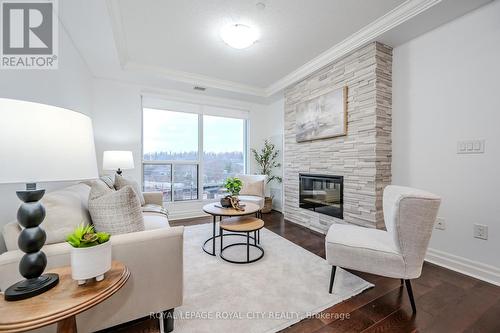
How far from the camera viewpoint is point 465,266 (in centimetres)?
196

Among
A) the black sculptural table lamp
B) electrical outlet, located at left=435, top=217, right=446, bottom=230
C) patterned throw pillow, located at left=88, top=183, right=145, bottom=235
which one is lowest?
electrical outlet, located at left=435, top=217, right=446, bottom=230

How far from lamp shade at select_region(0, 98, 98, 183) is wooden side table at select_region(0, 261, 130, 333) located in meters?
0.46

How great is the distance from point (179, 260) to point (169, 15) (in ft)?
7.86

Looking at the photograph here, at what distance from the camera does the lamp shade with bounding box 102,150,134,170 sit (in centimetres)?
300

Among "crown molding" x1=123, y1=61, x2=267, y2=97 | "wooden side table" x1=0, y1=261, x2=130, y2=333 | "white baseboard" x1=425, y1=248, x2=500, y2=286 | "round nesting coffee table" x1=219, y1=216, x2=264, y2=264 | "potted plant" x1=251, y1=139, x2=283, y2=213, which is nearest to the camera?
"wooden side table" x1=0, y1=261, x2=130, y2=333

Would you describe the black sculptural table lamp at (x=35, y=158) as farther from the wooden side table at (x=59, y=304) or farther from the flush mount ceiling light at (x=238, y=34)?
the flush mount ceiling light at (x=238, y=34)

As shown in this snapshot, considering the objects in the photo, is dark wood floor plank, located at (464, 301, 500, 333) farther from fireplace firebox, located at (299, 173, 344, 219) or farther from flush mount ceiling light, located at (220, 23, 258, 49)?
flush mount ceiling light, located at (220, 23, 258, 49)

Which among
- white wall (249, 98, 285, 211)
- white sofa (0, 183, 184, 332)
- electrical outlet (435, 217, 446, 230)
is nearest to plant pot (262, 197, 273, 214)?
white wall (249, 98, 285, 211)

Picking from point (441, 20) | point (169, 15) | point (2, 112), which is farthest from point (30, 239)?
point (441, 20)

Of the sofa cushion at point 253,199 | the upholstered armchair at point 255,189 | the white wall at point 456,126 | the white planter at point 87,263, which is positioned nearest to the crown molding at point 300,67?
the white wall at point 456,126

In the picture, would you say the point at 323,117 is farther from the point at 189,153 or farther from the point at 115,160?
the point at 115,160

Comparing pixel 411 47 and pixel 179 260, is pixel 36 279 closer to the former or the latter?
pixel 179 260

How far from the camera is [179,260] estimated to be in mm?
1303

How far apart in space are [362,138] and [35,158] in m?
2.86
